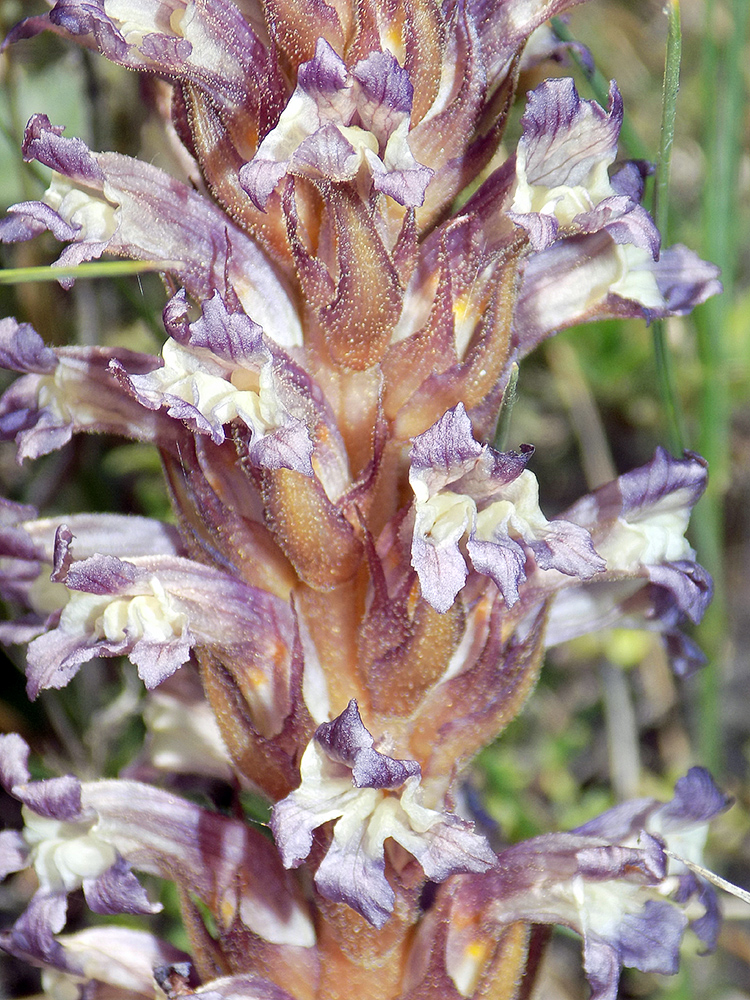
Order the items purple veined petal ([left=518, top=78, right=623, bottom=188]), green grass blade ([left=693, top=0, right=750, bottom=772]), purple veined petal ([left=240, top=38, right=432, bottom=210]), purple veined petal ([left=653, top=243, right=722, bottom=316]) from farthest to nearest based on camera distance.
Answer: green grass blade ([left=693, top=0, right=750, bottom=772]) → purple veined petal ([left=653, top=243, right=722, bottom=316]) → purple veined petal ([left=518, top=78, right=623, bottom=188]) → purple veined petal ([left=240, top=38, right=432, bottom=210])

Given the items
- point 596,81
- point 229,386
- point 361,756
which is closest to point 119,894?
point 361,756

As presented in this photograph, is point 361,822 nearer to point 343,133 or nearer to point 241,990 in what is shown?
point 241,990

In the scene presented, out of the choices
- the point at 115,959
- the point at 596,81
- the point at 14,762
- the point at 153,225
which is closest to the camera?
the point at 153,225

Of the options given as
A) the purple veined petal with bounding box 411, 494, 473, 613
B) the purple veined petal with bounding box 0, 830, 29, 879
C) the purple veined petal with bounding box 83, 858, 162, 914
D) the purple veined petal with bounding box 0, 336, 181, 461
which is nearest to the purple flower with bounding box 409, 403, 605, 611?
the purple veined petal with bounding box 411, 494, 473, 613

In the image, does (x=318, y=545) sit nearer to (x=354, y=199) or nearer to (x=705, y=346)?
(x=354, y=199)

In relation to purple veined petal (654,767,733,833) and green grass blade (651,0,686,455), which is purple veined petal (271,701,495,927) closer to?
purple veined petal (654,767,733,833)

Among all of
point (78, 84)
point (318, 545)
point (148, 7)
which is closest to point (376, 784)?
point (318, 545)

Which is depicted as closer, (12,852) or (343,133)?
(343,133)

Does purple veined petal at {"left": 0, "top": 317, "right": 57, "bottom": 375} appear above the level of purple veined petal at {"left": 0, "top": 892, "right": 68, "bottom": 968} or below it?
above

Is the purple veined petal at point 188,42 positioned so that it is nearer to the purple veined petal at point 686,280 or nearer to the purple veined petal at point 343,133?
the purple veined petal at point 343,133

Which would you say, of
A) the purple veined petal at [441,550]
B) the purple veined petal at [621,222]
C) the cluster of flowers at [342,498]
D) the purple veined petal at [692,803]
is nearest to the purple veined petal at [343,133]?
the cluster of flowers at [342,498]
